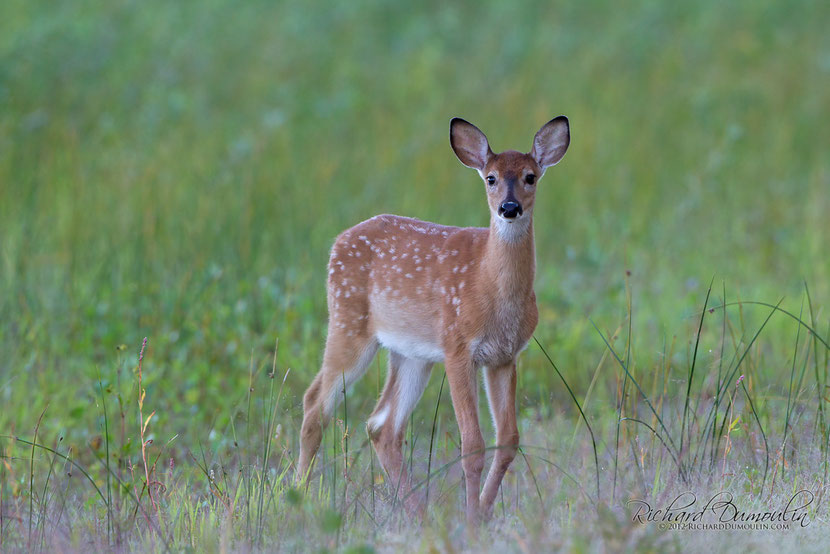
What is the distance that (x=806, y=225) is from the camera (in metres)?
10.2

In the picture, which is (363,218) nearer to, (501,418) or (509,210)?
(501,418)

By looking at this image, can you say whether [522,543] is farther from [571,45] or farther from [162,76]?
[571,45]

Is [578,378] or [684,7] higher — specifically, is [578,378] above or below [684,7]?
below

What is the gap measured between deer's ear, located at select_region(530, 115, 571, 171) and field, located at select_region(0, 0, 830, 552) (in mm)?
836

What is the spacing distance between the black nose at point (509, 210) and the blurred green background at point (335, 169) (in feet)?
4.13

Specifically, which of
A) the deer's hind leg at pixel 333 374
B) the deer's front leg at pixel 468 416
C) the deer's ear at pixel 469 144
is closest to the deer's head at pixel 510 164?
the deer's ear at pixel 469 144

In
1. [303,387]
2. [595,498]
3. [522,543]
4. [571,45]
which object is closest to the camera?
[522,543]

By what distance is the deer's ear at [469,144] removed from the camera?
5.35 meters

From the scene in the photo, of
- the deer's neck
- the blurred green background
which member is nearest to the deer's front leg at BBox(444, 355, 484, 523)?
the deer's neck

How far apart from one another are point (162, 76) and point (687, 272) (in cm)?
698

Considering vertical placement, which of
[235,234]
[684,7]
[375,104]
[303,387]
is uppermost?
[684,7]

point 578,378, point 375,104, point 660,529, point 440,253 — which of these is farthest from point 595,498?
point 375,104

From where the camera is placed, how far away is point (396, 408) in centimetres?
593

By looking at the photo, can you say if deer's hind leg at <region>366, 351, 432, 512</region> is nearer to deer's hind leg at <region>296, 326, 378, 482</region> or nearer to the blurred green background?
deer's hind leg at <region>296, 326, 378, 482</region>
